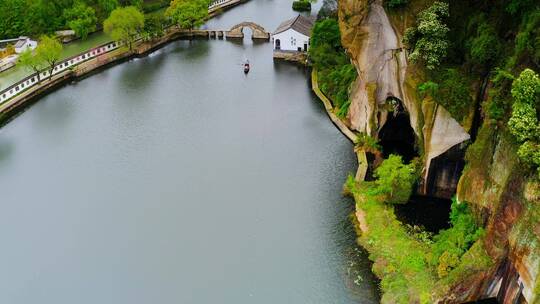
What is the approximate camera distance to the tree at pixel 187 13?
87625 millimetres

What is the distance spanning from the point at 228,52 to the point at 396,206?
4428 cm

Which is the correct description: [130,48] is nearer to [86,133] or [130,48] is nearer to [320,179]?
[86,133]

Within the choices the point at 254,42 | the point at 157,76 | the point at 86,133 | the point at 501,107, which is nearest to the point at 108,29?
the point at 157,76

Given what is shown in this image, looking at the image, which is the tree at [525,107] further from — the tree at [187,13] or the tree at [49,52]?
the tree at [187,13]

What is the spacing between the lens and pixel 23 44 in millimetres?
80375

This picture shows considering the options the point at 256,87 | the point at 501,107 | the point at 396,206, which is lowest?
the point at 396,206

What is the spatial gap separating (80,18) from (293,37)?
1236 inches

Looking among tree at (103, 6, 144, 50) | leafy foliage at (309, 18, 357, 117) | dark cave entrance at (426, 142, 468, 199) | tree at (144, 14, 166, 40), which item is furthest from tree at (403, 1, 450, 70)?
tree at (144, 14, 166, 40)

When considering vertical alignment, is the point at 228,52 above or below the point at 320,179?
above

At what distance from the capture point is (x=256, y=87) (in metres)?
69.3

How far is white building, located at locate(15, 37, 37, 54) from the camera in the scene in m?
79.8

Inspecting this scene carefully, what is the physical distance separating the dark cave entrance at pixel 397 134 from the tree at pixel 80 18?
50.3 m

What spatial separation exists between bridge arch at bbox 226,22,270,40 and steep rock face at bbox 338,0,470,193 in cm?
3564

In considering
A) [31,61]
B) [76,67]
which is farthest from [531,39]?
[76,67]
